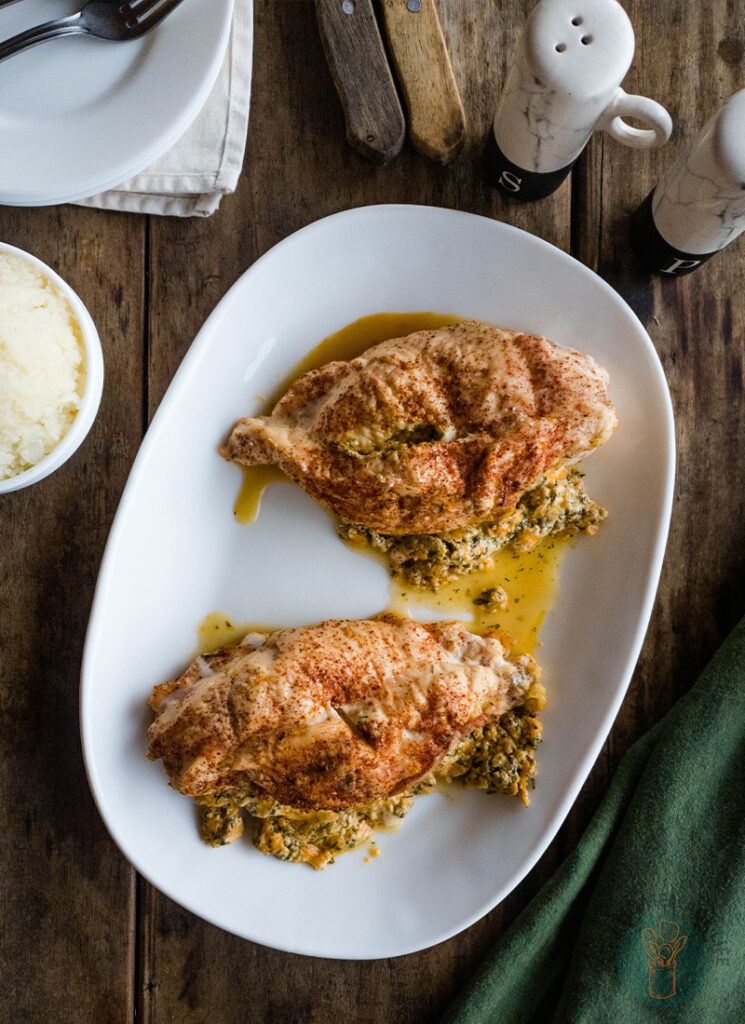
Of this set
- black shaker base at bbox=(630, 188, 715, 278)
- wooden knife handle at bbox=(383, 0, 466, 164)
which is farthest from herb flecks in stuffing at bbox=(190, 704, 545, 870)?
wooden knife handle at bbox=(383, 0, 466, 164)

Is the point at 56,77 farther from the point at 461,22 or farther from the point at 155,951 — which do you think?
the point at 155,951

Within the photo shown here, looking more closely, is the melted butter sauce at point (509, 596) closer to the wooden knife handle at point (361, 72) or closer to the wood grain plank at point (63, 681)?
the wood grain plank at point (63, 681)

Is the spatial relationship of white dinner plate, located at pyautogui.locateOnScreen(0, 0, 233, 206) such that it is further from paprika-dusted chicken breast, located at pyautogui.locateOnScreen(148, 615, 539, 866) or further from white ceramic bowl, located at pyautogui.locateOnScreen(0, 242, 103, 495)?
paprika-dusted chicken breast, located at pyautogui.locateOnScreen(148, 615, 539, 866)

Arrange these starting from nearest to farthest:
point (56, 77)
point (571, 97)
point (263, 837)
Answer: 1. point (571, 97)
2. point (56, 77)
3. point (263, 837)

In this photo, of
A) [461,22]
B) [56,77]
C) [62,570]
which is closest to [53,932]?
[62,570]

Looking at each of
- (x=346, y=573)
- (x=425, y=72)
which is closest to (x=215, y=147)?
(x=425, y=72)

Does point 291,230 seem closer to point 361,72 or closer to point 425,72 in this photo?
point 361,72
